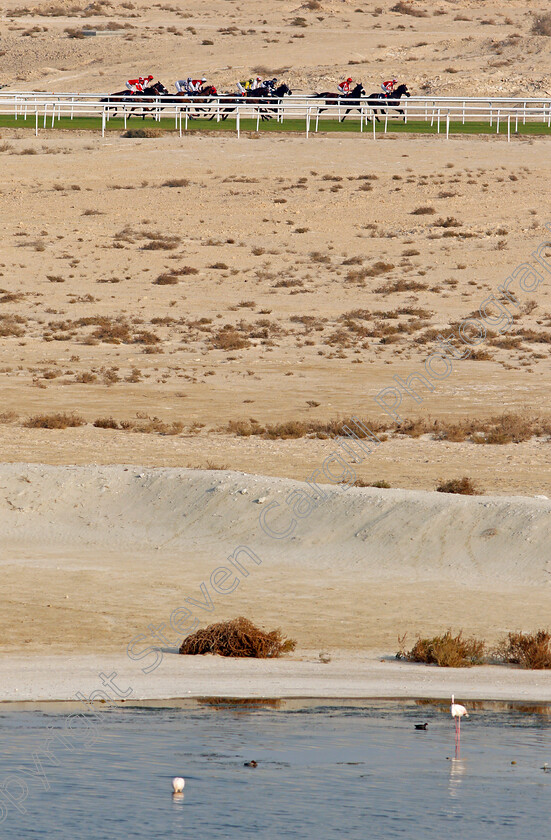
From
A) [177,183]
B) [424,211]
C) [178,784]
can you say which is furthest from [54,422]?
[177,183]

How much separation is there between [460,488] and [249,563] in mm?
3900

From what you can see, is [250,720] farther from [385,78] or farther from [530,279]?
[385,78]

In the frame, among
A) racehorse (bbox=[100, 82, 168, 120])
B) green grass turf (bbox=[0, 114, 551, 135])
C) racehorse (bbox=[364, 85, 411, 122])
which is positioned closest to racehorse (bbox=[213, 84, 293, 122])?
green grass turf (bbox=[0, 114, 551, 135])

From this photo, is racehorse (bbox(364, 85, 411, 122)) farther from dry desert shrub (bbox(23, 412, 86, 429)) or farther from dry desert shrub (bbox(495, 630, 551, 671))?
dry desert shrub (bbox(495, 630, 551, 671))

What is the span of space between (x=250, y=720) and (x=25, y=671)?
2562 millimetres

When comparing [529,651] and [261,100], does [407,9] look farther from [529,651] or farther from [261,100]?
[529,651]

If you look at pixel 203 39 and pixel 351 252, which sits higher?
pixel 203 39

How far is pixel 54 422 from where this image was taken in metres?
24.9

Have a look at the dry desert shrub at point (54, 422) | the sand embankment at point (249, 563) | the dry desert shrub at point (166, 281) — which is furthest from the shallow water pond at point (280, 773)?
the dry desert shrub at point (166, 281)

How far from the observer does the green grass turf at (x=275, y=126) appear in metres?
53.4

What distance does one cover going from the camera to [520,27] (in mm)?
90000

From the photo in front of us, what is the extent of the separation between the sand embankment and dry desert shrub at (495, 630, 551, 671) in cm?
97

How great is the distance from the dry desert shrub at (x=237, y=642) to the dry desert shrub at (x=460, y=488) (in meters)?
6.16

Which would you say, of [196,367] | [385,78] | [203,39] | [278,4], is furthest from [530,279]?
[278,4]
